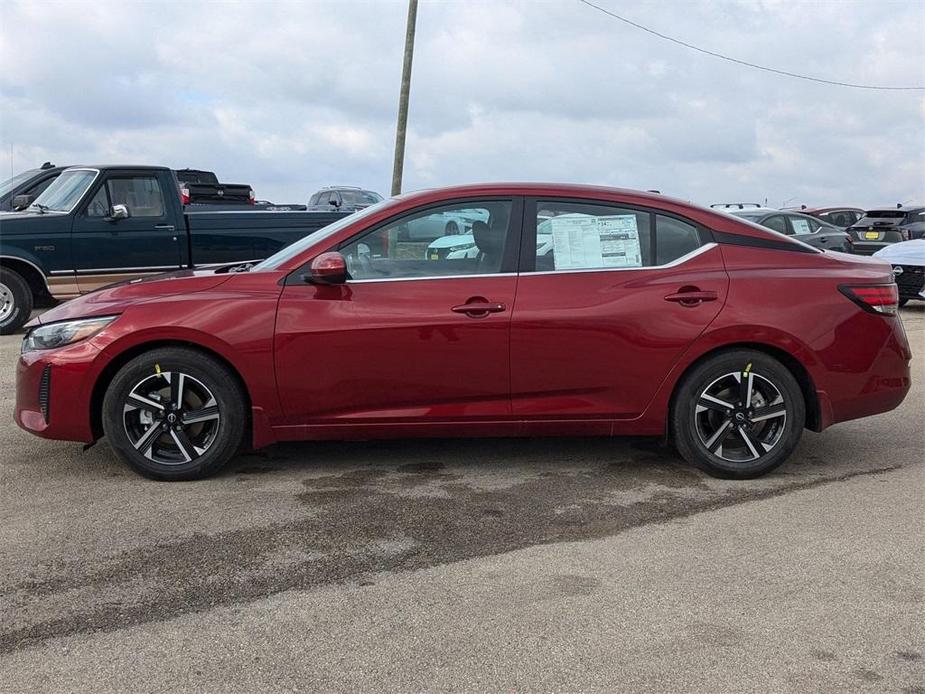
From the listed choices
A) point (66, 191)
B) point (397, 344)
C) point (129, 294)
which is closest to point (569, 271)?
point (397, 344)

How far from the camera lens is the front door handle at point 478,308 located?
4809 mm

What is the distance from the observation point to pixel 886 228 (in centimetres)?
1850

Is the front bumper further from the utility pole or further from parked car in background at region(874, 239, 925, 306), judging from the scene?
the utility pole

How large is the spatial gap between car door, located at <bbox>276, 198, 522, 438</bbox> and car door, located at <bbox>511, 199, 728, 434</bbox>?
5.4 inches

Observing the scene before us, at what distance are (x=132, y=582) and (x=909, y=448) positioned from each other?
15.3 ft

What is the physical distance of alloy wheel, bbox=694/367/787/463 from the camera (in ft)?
16.4

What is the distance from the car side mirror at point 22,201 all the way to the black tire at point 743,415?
9708mm

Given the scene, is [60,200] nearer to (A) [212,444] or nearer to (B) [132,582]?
(A) [212,444]

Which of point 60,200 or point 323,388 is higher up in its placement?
point 60,200

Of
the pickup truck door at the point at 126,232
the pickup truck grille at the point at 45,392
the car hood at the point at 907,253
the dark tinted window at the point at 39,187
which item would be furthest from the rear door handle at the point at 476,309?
the car hood at the point at 907,253

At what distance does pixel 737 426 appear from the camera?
503 centimetres

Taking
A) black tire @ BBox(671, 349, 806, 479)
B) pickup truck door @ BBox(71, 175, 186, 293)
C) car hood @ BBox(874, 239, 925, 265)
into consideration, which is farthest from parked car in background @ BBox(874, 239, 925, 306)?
pickup truck door @ BBox(71, 175, 186, 293)

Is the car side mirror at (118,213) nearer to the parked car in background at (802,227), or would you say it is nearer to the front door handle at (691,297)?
the front door handle at (691,297)

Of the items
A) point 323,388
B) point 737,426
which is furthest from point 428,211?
point 737,426
